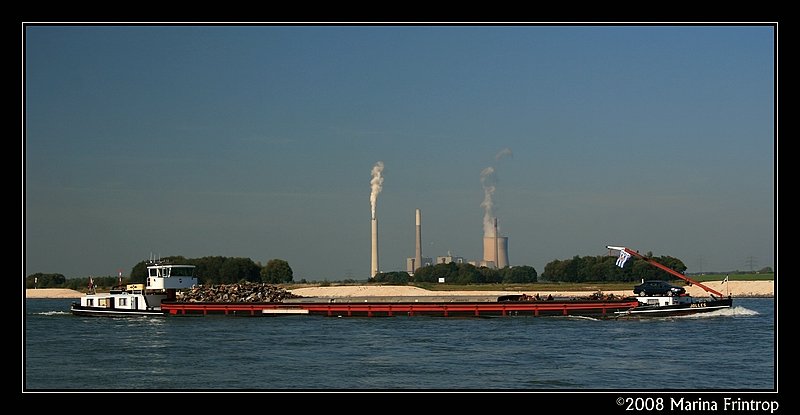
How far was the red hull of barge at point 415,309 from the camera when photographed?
66.0m

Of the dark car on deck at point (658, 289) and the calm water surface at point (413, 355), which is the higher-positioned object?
the dark car on deck at point (658, 289)

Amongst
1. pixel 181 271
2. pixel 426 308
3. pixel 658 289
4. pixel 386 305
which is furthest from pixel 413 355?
pixel 181 271

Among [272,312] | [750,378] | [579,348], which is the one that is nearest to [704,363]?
[750,378]

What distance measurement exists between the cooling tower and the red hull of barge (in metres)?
83.2

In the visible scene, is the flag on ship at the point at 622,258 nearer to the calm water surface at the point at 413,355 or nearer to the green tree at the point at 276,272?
the calm water surface at the point at 413,355

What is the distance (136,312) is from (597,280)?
6531 centimetres

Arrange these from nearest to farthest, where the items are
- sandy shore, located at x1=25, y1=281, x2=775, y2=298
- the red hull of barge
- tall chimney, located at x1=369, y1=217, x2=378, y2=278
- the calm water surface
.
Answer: the calm water surface → the red hull of barge → sandy shore, located at x1=25, y1=281, x2=775, y2=298 → tall chimney, located at x1=369, y1=217, x2=378, y2=278

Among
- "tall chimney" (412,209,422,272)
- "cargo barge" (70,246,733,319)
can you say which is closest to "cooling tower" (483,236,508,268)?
"tall chimney" (412,209,422,272)

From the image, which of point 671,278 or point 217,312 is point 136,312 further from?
point 671,278

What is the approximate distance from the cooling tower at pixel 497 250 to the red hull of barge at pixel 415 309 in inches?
3277

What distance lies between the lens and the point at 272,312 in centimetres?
7275

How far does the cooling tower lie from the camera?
154 m

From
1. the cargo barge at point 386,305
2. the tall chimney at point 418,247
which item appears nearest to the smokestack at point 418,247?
the tall chimney at point 418,247

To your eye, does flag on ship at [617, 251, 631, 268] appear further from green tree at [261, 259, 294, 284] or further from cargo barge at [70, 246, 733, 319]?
green tree at [261, 259, 294, 284]
